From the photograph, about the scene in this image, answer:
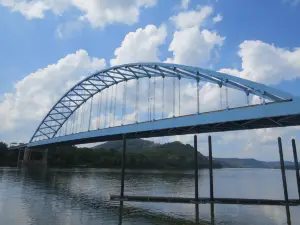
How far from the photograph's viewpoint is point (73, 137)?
53906mm

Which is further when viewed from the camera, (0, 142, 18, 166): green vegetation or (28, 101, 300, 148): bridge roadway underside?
(0, 142, 18, 166): green vegetation

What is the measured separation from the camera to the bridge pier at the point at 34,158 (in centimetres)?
7878

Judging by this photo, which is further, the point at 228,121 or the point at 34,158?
the point at 34,158

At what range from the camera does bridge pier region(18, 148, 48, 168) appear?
78775 mm

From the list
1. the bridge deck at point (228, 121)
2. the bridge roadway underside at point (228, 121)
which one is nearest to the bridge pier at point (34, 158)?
the bridge roadway underside at point (228, 121)

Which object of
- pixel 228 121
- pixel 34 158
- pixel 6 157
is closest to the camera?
pixel 228 121

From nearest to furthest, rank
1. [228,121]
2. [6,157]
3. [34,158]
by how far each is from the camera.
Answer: [228,121]
[34,158]
[6,157]

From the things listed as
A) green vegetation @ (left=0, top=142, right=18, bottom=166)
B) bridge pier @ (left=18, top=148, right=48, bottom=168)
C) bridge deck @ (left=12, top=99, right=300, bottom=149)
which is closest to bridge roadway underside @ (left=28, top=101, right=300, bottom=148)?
bridge deck @ (left=12, top=99, right=300, bottom=149)

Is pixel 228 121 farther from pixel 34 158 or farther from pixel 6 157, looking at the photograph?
pixel 6 157

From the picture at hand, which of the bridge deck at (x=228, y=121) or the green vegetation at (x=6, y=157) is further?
the green vegetation at (x=6, y=157)

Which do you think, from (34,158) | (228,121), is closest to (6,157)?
(34,158)

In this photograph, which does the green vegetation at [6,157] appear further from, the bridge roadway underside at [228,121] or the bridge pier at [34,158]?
the bridge roadway underside at [228,121]

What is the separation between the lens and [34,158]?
85.9 meters

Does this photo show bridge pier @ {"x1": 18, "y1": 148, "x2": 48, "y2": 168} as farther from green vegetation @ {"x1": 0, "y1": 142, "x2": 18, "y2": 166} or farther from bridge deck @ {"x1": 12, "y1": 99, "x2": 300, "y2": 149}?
bridge deck @ {"x1": 12, "y1": 99, "x2": 300, "y2": 149}
